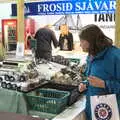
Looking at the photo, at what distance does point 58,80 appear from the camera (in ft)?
8.55

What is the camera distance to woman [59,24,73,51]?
121 inches

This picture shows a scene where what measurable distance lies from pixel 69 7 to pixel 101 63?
125 centimetres

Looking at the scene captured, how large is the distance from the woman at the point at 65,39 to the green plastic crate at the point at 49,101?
86 centimetres

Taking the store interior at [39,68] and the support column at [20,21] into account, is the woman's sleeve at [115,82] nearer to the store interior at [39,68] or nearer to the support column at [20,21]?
the store interior at [39,68]

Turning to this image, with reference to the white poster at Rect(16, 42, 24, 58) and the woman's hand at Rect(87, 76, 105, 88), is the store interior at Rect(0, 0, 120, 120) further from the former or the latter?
the woman's hand at Rect(87, 76, 105, 88)

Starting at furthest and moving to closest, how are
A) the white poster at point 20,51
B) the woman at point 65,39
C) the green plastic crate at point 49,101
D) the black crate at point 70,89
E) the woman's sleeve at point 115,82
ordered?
1. the woman at point 65,39
2. the white poster at point 20,51
3. the black crate at point 70,89
4. the green plastic crate at point 49,101
5. the woman's sleeve at point 115,82

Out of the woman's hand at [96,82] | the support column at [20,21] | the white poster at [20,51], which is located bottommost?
the woman's hand at [96,82]

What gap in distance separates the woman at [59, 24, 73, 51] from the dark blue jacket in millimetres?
Answer: 998

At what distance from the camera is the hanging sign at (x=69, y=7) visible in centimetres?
294

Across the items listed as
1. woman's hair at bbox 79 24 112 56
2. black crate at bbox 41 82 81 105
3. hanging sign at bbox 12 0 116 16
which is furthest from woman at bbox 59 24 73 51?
woman's hair at bbox 79 24 112 56

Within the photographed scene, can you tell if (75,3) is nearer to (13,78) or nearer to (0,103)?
(13,78)

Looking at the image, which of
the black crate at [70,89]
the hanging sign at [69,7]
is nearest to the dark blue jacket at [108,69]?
the black crate at [70,89]

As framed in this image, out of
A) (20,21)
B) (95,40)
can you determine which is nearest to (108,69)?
(95,40)

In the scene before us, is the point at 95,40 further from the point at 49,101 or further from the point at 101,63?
the point at 49,101
